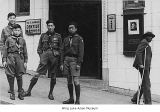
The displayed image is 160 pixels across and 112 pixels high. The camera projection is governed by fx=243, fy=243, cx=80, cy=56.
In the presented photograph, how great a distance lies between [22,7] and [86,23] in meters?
2.70

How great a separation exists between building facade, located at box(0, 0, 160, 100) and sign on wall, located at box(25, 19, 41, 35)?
5.0 inches

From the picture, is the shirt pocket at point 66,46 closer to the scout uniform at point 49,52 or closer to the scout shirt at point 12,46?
the scout uniform at point 49,52

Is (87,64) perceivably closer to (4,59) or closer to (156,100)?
(156,100)

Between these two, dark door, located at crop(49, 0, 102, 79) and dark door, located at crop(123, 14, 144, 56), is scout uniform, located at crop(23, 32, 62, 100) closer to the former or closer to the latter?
dark door, located at crop(123, 14, 144, 56)

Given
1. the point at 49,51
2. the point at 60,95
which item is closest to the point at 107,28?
the point at 49,51

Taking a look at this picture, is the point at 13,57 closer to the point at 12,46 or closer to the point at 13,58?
the point at 13,58

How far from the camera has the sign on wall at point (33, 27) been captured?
928 centimetres

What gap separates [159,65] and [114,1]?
8.44 feet

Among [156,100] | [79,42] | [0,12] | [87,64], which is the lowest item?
[156,100]

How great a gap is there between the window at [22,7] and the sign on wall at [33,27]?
454 mm

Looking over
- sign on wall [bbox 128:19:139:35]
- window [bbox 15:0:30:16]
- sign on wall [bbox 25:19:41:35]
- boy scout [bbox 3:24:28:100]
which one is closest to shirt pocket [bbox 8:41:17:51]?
boy scout [bbox 3:24:28:100]

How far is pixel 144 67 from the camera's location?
21.1ft

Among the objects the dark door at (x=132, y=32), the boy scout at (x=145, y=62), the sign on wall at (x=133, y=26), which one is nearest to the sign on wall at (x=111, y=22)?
the dark door at (x=132, y=32)
